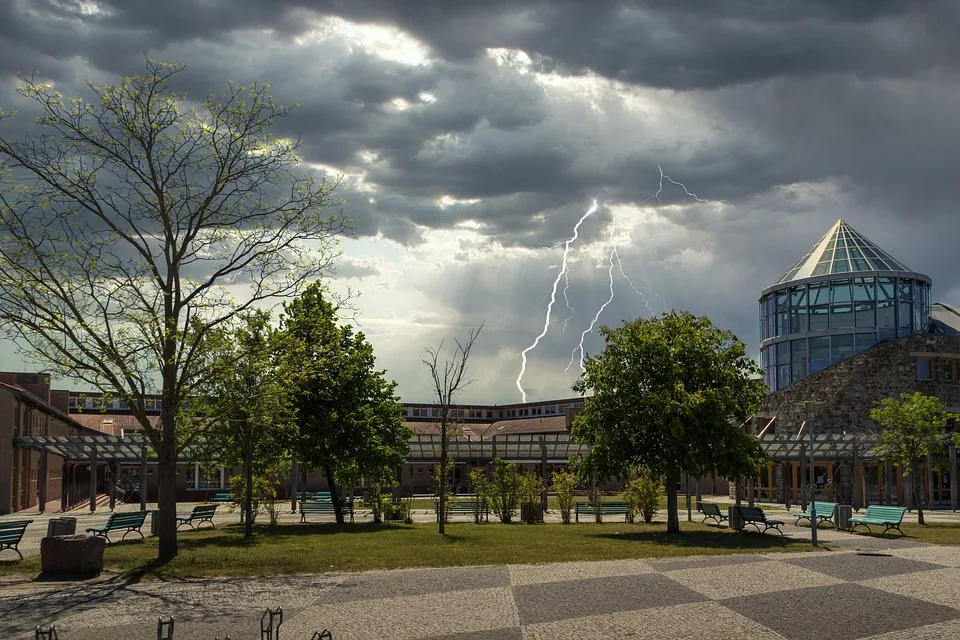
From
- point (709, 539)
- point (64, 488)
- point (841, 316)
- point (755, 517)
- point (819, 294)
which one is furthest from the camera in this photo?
point (819, 294)

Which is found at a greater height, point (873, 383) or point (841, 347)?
A: point (841, 347)

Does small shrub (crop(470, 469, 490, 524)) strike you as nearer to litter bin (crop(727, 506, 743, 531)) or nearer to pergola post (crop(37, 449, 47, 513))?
litter bin (crop(727, 506, 743, 531))

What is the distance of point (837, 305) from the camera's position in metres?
65.9

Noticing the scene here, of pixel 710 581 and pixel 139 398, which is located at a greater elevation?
pixel 139 398

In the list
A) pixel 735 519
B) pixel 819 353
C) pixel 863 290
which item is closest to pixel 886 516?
pixel 735 519

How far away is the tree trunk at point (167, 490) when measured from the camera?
68.2 feet

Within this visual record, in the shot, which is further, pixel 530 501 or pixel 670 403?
pixel 530 501

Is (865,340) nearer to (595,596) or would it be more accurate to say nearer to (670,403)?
(670,403)

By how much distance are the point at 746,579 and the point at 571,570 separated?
353cm

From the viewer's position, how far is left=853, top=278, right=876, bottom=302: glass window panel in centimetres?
6444

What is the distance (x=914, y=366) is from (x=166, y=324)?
45996 mm

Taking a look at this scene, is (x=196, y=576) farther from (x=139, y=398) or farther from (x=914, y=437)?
(x=914, y=437)

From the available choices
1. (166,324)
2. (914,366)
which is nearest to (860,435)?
(914,366)

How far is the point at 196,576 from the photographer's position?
1858 centimetres
